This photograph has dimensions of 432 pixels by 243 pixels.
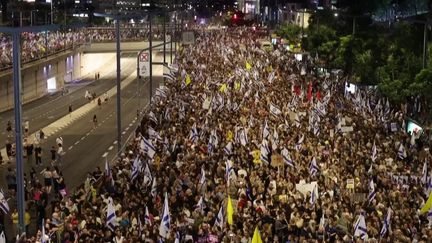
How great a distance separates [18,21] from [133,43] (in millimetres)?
96375

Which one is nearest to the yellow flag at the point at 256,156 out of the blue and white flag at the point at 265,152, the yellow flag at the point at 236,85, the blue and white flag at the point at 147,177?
the blue and white flag at the point at 265,152

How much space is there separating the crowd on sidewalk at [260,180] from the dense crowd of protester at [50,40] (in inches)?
1115

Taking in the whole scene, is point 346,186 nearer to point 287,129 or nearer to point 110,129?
point 287,129

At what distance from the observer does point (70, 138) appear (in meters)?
45.0

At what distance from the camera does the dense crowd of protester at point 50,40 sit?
216 feet

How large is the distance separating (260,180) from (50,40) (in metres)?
62.9

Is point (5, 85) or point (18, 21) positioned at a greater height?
point (18, 21)

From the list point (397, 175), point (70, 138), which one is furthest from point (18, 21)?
point (70, 138)

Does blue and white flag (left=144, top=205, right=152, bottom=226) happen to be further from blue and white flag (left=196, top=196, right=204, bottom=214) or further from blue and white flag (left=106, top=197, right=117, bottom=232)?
blue and white flag (left=196, top=196, right=204, bottom=214)

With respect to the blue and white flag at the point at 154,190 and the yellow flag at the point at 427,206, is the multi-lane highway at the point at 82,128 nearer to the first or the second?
the blue and white flag at the point at 154,190

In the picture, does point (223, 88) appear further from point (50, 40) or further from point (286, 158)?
point (50, 40)

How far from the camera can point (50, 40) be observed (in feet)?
272

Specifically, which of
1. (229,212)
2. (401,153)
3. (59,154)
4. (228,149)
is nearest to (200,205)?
(229,212)

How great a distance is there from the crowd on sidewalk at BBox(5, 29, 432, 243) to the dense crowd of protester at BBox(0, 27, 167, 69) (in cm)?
2831
